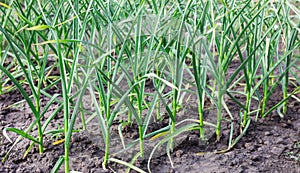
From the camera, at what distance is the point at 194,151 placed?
205 cm

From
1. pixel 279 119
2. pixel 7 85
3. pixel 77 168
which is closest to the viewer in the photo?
pixel 77 168

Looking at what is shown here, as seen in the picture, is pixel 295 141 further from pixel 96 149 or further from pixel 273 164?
pixel 96 149

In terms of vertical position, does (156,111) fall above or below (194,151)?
above

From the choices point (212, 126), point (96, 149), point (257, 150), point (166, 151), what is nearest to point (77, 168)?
point (96, 149)

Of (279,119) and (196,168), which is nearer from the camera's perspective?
(196,168)

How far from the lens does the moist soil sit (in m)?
1.92

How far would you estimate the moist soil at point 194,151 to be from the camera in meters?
1.92

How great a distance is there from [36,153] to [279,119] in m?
1.21

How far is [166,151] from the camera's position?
2.02 meters

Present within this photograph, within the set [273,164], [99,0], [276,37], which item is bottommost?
[273,164]

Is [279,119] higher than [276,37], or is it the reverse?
[276,37]

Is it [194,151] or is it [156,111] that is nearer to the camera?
[194,151]

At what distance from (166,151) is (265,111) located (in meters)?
0.66

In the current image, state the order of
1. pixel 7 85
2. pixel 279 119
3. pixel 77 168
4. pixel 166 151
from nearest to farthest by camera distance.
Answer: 1. pixel 77 168
2. pixel 166 151
3. pixel 279 119
4. pixel 7 85
